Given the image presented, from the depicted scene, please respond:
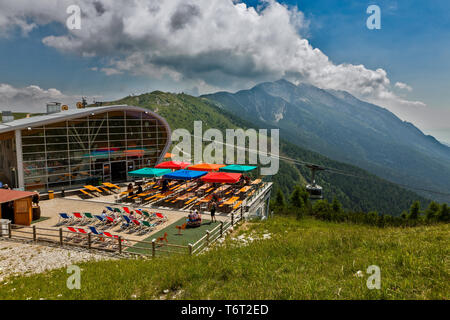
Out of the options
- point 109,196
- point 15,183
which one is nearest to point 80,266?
point 109,196

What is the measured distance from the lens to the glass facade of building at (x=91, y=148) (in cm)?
2102

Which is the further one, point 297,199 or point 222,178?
point 297,199

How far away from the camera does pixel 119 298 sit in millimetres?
5445

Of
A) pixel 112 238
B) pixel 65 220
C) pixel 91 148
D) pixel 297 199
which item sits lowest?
pixel 297 199

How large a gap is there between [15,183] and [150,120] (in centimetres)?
1347

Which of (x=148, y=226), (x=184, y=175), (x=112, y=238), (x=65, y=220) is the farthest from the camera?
(x=184, y=175)

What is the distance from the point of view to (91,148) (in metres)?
24.0

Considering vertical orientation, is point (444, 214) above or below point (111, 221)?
below

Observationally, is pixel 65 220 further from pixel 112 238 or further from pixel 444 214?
pixel 444 214

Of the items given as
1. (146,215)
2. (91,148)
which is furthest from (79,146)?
(146,215)

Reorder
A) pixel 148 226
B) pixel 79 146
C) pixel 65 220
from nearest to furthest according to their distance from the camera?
pixel 148 226
pixel 65 220
pixel 79 146

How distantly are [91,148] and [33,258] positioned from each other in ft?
51.1
